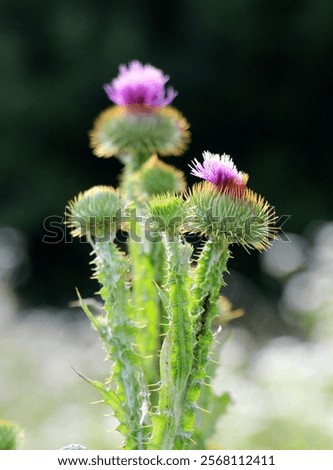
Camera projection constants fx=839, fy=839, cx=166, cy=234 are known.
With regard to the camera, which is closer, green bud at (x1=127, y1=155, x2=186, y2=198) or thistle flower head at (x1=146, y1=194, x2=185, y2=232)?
thistle flower head at (x1=146, y1=194, x2=185, y2=232)

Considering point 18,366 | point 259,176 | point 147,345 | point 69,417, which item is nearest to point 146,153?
point 147,345

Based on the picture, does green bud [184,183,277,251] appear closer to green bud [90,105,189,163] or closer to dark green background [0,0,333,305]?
green bud [90,105,189,163]

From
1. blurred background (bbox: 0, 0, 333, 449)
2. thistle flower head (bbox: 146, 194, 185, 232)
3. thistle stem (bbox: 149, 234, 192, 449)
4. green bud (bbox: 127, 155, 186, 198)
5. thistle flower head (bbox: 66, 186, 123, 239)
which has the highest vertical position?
blurred background (bbox: 0, 0, 333, 449)

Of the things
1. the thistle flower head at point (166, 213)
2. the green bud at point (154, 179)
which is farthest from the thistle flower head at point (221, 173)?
the green bud at point (154, 179)

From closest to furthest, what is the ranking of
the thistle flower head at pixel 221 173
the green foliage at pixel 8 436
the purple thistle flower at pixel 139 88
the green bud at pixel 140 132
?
1. the thistle flower head at pixel 221 173
2. the green foliage at pixel 8 436
3. the purple thistle flower at pixel 139 88
4. the green bud at pixel 140 132

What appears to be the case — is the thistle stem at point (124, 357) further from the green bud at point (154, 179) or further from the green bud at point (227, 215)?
the green bud at point (154, 179)

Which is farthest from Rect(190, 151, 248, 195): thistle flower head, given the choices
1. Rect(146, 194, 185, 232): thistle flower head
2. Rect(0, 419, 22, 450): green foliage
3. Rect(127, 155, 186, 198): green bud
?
Rect(0, 419, 22, 450): green foliage
